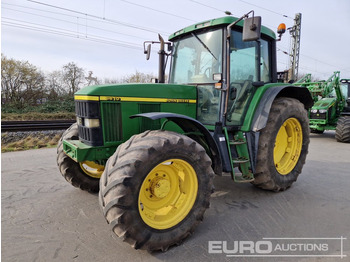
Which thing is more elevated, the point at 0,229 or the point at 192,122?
the point at 192,122

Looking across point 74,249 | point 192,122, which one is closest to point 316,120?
point 192,122

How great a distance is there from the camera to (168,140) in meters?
2.31

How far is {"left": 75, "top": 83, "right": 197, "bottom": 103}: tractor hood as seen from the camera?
9.06 ft

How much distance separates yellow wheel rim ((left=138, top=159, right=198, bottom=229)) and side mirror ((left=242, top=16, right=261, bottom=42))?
1.63 m

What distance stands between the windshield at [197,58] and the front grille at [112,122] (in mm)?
1280

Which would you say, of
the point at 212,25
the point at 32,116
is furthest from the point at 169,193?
the point at 32,116

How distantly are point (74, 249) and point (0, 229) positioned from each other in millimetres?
939

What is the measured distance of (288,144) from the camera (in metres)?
4.11

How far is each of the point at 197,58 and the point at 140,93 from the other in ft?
3.66

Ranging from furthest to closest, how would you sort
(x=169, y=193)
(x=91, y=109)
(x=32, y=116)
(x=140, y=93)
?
(x=32, y=116)
(x=140, y=93)
(x=91, y=109)
(x=169, y=193)

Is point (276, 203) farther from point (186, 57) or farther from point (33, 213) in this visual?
point (33, 213)

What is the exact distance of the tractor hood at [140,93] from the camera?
276 cm

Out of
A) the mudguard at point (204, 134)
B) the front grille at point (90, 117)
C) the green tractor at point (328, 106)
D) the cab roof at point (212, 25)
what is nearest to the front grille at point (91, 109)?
the front grille at point (90, 117)

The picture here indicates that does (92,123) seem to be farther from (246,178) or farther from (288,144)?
(288,144)
